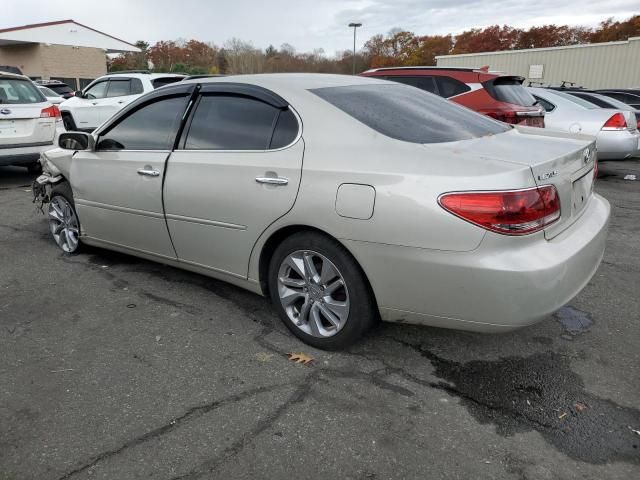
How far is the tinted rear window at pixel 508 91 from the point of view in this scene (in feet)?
23.8

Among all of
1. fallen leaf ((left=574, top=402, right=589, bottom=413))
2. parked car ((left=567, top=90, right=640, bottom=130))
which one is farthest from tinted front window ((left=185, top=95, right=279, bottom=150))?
parked car ((left=567, top=90, right=640, bottom=130))

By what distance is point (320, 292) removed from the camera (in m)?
3.07

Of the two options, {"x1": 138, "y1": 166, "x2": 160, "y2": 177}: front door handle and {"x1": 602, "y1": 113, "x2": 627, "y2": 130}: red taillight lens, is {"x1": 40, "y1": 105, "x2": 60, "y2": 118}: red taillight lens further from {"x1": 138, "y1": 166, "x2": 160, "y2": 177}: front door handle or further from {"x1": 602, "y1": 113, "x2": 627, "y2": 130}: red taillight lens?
{"x1": 602, "y1": 113, "x2": 627, "y2": 130}: red taillight lens

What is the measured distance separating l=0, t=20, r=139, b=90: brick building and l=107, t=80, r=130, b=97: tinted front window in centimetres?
3048

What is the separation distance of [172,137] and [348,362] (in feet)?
6.46

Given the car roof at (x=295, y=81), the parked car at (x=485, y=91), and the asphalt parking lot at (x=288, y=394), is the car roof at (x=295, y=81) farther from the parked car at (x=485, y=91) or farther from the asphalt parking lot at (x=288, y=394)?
the parked car at (x=485, y=91)

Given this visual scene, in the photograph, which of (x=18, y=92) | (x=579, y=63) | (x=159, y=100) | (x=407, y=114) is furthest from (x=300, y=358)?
(x=579, y=63)

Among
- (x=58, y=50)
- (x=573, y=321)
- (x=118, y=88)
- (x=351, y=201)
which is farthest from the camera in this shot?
(x=58, y=50)

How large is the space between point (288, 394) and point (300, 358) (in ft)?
1.19

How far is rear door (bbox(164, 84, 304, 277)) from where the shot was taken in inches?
122

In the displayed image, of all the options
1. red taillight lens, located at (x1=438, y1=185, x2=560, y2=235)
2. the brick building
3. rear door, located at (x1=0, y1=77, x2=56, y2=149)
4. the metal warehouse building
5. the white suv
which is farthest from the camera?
the brick building

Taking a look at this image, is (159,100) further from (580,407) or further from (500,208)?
(580,407)

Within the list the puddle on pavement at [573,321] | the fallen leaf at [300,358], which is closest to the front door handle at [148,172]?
the fallen leaf at [300,358]

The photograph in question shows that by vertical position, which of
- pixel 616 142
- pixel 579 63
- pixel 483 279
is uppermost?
pixel 579 63
